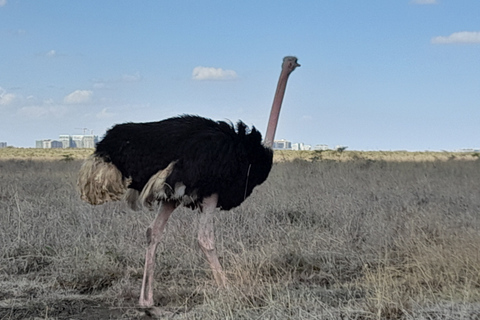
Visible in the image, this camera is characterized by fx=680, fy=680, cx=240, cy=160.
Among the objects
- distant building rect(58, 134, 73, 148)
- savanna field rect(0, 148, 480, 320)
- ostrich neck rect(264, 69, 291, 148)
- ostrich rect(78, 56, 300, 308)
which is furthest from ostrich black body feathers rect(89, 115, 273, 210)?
distant building rect(58, 134, 73, 148)

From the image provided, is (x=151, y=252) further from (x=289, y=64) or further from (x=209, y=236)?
(x=289, y=64)

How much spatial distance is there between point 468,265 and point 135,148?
256 cm

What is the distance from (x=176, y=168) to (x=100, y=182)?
54 cm

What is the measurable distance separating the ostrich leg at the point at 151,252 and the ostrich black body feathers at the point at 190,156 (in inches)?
8.8

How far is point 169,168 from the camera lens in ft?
15.3

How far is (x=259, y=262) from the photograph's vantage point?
5430 millimetres

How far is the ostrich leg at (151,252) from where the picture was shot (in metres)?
4.81

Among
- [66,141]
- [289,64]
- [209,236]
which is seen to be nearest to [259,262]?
[209,236]

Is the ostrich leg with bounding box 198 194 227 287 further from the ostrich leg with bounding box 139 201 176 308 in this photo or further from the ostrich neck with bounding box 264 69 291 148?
the ostrich neck with bounding box 264 69 291 148

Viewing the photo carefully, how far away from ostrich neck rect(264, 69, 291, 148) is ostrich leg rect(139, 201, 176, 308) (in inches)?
36.1

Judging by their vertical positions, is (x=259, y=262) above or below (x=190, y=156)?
below

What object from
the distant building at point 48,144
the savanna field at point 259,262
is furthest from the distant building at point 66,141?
the savanna field at point 259,262

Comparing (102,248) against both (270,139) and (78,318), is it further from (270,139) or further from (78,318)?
(270,139)

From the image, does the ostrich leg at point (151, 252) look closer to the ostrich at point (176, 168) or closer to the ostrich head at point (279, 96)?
the ostrich at point (176, 168)
